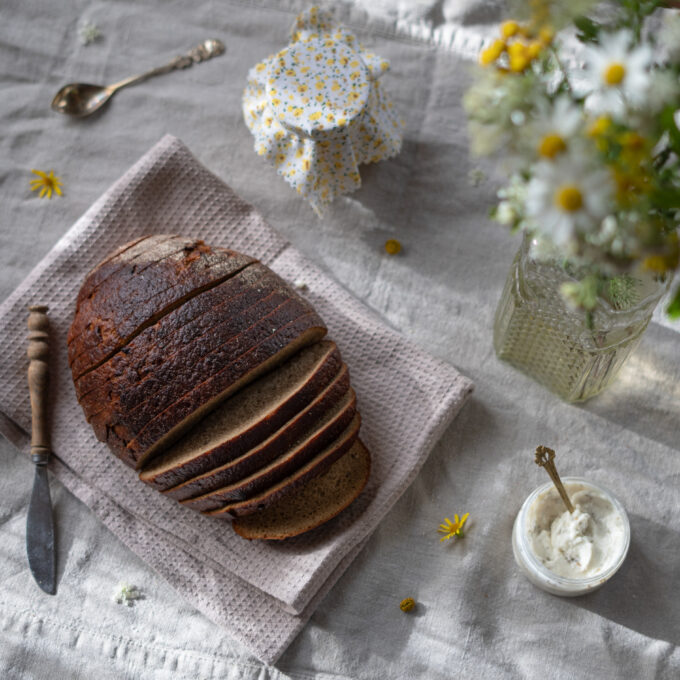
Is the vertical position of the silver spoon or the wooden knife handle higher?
the silver spoon

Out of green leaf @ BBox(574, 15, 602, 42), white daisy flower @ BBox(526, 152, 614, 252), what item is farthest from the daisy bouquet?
green leaf @ BBox(574, 15, 602, 42)

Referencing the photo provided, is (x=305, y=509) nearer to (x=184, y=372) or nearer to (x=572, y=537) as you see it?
(x=184, y=372)

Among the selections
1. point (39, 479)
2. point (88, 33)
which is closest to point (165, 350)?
point (39, 479)

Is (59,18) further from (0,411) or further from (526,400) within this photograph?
(526,400)

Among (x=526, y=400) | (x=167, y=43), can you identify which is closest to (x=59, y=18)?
(x=167, y=43)

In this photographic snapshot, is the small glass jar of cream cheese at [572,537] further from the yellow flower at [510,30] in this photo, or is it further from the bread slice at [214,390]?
the yellow flower at [510,30]

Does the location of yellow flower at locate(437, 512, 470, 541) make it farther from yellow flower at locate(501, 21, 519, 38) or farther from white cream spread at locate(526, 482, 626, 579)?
yellow flower at locate(501, 21, 519, 38)

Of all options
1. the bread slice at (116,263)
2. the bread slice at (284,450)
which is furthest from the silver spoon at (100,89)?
the bread slice at (284,450)

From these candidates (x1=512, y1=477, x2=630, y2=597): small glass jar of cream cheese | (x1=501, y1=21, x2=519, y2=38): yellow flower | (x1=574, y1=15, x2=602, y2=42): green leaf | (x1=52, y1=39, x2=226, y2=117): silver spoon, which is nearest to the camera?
(x1=501, y1=21, x2=519, y2=38): yellow flower
